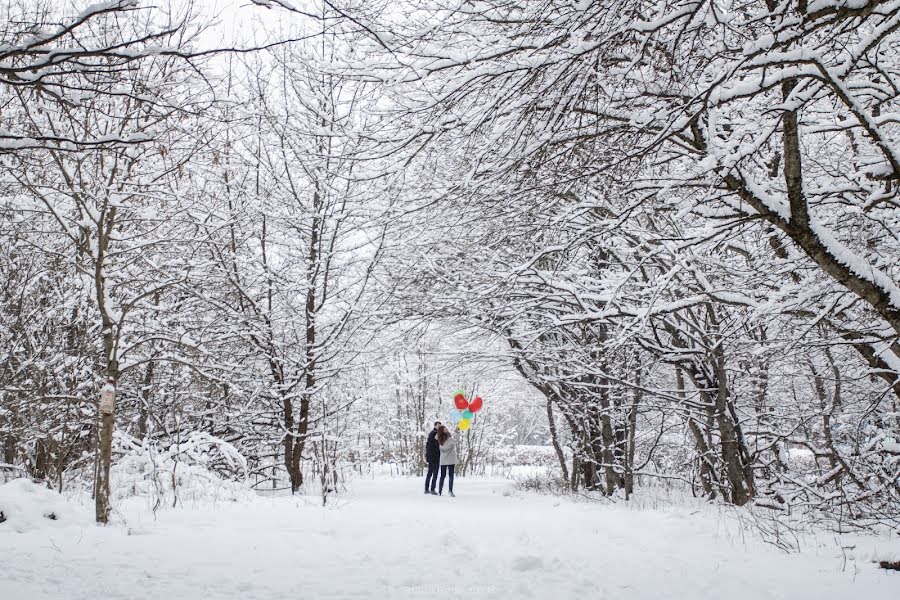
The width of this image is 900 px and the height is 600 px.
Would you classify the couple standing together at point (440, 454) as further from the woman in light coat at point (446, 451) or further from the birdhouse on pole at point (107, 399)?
the birdhouse on pole at point (107, 399)

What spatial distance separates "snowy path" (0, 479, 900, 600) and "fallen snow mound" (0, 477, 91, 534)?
18 centimetres

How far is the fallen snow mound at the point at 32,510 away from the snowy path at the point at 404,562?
183 millimetres

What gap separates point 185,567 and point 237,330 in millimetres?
6665

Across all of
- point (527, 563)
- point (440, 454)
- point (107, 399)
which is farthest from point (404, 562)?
point (440, 454)

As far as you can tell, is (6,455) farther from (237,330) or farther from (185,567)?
(185,567)

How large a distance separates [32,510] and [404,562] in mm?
3317

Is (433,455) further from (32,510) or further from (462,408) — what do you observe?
(32,510)

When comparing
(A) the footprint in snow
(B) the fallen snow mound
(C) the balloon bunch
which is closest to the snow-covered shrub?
(B) the fallen snow mound

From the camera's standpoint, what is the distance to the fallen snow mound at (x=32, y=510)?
15.3 feet

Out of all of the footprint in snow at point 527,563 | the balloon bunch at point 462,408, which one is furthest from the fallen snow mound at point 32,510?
the balloon bunch at point 462,408

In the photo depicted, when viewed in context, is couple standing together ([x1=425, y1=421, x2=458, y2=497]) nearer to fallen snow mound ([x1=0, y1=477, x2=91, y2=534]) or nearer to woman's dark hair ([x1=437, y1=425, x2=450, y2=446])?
woman's dark hair ([x1=437, y1=425, x2=450, y2=446])

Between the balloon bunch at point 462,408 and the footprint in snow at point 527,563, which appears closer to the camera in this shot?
the footprint in snow at point 527,563

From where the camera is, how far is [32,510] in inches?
190

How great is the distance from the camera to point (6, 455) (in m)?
9.30
